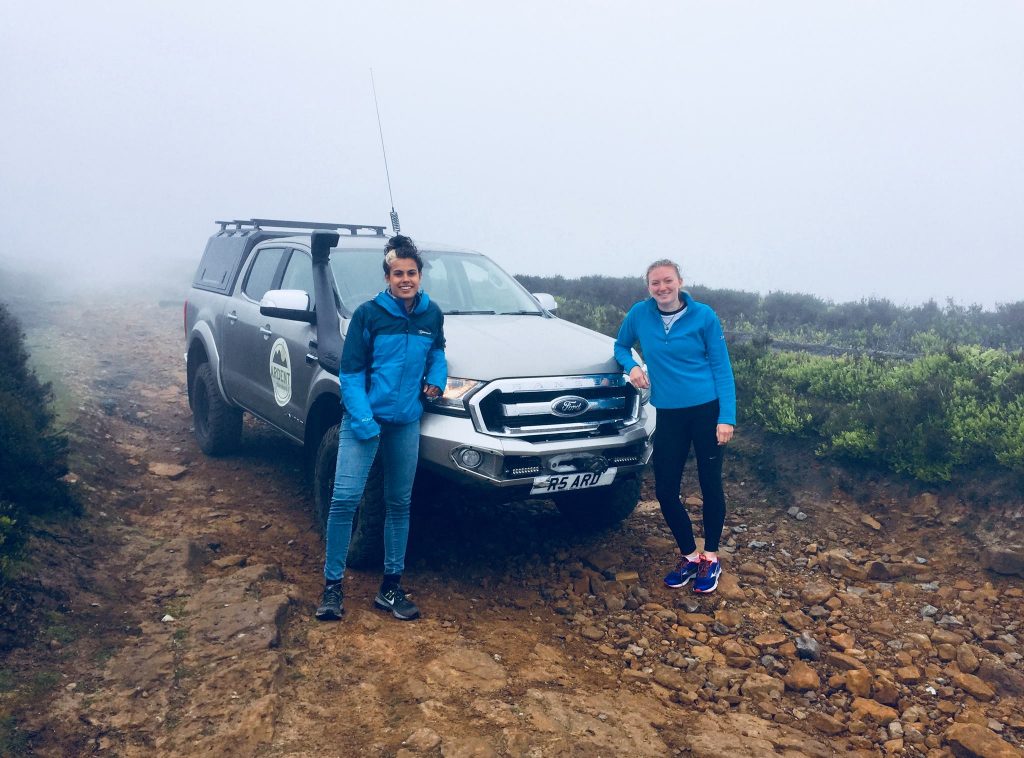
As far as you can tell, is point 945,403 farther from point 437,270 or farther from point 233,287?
point 233,287

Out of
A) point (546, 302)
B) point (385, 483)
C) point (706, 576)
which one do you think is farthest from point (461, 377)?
point (706, 576)

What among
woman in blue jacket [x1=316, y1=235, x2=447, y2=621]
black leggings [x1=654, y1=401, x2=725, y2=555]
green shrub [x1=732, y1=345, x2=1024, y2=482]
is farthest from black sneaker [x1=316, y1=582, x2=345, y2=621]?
green shrub [x1=732, y1=345, x2=1024, y2=482]

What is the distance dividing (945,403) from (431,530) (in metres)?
4.00

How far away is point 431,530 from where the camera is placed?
18.4 feet

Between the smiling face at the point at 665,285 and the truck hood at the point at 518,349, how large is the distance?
481 mm

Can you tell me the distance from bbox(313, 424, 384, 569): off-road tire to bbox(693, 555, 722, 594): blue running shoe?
1902mm

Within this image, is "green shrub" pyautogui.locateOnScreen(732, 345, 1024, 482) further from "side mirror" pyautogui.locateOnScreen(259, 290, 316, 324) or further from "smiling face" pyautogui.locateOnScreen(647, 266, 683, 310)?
"side mirror" pyautogui.locateOnScreen(259, 290, 316, 324)

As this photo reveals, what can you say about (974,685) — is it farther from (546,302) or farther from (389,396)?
(546,302)

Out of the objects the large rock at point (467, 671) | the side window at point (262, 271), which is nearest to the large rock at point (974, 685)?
the large rock at point (467, 671)

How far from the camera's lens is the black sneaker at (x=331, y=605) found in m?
4.24

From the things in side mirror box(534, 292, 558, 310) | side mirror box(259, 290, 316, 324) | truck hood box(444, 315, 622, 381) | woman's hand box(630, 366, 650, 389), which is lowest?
woman's hand box(630, 366, 650, 389)

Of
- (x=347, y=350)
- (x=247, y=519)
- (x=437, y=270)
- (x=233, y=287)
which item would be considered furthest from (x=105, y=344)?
(x=347, y=350)

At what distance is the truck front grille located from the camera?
4355mm

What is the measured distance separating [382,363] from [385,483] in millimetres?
682
